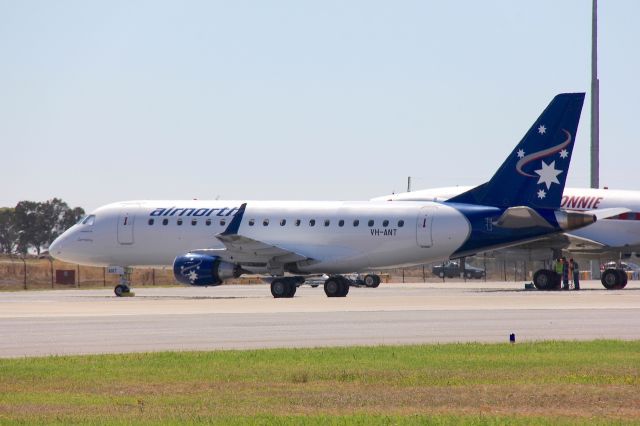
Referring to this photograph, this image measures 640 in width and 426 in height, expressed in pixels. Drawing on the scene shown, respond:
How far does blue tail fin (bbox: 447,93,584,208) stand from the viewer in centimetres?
4856

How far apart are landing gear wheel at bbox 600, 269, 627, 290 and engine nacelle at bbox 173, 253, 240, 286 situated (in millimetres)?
19594

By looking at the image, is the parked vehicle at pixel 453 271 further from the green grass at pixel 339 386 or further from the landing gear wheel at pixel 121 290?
the green grass at pixel 339 386

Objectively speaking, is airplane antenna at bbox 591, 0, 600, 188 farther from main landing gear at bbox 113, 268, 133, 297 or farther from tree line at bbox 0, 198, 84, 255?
tree line at bbox 0, 198, 84, 255

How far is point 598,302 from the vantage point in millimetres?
40344

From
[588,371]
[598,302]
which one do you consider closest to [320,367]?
[588,371]

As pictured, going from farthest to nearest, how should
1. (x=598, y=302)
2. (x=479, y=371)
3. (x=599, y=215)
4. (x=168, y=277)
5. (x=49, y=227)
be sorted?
(x=49, y=227) → (x=168, y=277) → (x=599, y=215) → (x=598, y=302) → (x=479, y=371)

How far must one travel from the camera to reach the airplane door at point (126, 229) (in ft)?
175

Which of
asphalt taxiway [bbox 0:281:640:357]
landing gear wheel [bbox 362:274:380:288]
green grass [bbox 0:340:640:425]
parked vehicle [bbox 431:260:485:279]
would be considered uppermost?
green grass [bbox 0:340:640:425]

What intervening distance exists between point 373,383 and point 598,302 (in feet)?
81.0

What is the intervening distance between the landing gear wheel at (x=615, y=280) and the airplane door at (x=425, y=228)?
1421 cm

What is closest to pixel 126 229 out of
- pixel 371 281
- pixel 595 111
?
pixel 371 281

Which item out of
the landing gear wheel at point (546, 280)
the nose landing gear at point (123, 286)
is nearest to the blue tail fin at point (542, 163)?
the landing gear wheel at point (546, 280)

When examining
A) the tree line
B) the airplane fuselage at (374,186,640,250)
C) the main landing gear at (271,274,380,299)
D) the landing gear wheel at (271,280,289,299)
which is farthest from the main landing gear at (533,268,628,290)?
the tree line

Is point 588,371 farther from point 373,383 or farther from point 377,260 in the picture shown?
point 377,260
